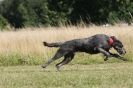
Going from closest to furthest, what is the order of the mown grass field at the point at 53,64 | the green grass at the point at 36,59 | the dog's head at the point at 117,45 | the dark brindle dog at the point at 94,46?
the mown grass field at the point at 53,64
the dark brindle dog at the point at 94,46
the dog's head at the point at 117,45
the green grass at the point at 36,59

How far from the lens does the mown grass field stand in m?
10.9

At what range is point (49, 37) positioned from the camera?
21.4 meters

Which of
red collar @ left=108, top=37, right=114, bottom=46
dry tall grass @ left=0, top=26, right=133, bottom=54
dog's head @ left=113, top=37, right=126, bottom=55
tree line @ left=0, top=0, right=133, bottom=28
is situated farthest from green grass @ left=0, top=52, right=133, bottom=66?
tree line @ left=0, top=0, right=133, bottom=28

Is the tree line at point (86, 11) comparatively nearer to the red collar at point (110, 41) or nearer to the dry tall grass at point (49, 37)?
the dry tall grass at point (49, 37)

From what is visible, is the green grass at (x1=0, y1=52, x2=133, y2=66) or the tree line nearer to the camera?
the green grass at (x1=0, y1=52, x2=133, y2=66)

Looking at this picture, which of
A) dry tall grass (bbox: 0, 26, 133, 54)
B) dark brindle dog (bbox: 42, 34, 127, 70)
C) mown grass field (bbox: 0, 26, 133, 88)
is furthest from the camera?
dry tall grass (bbox: 0, 26, 133, 54)

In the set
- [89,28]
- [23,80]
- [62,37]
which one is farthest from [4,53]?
[23,80]

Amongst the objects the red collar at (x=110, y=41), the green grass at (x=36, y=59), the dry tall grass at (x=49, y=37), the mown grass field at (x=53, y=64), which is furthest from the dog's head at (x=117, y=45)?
the dry tall grass at (x=49, y=37)

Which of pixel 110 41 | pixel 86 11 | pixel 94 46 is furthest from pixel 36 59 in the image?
pixel 86 11

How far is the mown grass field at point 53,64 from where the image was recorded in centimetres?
1092

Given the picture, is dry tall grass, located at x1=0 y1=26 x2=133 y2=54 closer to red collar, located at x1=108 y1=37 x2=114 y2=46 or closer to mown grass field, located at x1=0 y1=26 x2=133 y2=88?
mown grass field, located at x1=0 y1=26 x2=133 y2=88

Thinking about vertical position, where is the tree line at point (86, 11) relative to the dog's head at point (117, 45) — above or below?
above

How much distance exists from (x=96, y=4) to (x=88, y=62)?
30.2 meters

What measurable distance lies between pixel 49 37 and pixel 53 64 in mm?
3809
